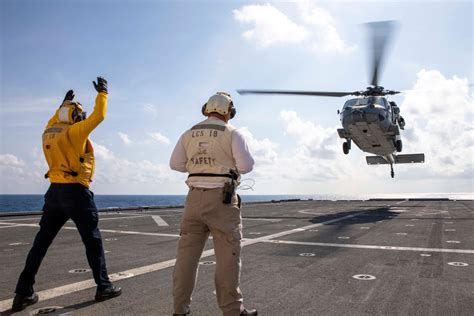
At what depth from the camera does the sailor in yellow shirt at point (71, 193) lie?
4.51m

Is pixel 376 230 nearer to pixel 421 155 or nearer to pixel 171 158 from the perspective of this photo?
pixel 171 158

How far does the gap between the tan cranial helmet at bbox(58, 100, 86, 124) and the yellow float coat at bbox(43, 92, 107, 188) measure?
65 millimetres

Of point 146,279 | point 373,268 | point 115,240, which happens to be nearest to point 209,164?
point 146,279

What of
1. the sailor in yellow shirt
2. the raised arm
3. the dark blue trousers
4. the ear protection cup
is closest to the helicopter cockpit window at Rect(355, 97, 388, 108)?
the ear protection cup

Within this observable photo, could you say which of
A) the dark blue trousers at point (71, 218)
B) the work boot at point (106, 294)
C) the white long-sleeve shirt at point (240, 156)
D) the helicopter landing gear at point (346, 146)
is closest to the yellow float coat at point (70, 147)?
the dark blue trousers at point (71, 218)

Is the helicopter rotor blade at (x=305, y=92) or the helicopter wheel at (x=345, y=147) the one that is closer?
the helicopter rotor blade at (x=305, y=92)

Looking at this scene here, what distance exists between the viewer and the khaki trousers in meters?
3.59

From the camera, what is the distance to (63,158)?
179 inches

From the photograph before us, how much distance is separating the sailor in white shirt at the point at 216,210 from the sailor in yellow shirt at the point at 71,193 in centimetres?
138

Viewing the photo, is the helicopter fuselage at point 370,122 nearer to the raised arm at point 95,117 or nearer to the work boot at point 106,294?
the raised arm at point 95,117

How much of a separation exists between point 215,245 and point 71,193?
202cm

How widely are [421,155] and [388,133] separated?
35.3 feet

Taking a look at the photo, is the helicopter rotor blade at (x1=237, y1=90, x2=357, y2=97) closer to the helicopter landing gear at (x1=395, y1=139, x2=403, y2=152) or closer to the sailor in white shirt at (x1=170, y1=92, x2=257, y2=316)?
the helicopter landing gear at (x1=395, y1=139, x2=403, y2=152)

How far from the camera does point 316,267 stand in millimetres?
6715
